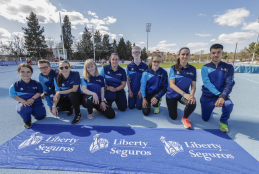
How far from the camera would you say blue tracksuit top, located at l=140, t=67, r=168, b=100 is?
128 inches

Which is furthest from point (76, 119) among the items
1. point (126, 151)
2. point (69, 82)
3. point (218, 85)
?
point (218, 85)

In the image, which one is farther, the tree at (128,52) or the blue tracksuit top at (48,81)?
the tree at (128,52)

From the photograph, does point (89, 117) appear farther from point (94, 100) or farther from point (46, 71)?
point (46, 71)

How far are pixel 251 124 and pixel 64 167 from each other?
12.6 ft

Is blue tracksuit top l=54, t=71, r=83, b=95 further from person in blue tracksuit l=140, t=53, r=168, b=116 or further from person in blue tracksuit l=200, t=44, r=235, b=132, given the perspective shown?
person in blue tracksuit l=200, t=44, r=235, b=132

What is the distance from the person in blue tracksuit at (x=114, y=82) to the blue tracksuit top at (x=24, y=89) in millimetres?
1583

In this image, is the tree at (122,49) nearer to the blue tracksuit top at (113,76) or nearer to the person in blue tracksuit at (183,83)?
the blue tracksuit top at (113,76)

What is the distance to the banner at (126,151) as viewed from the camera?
5.47 ft

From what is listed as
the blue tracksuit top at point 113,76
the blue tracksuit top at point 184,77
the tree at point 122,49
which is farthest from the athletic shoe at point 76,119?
the tree at point 122,49

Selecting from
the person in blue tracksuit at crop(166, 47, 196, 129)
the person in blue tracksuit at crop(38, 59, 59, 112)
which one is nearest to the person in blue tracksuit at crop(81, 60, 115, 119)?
the person in blue tracksuit at crop(38, 59, 59, 112)

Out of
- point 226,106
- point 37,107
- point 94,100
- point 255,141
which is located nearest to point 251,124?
point 255,141

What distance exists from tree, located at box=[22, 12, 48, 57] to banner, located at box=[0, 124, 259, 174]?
149 feet

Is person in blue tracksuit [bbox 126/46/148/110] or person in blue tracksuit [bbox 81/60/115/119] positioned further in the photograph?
person in blue tracksuit [bbox 126/46/148/110]

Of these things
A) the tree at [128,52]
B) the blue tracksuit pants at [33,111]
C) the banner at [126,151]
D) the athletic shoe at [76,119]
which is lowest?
the banner at [126,151]
